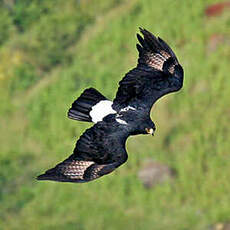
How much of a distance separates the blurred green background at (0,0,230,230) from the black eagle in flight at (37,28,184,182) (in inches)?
408

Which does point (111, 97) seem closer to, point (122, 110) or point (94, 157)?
point (122, 110)

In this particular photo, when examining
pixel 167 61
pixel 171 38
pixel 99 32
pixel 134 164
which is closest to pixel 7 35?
pixel 99 32

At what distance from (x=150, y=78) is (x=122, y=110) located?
0.69m

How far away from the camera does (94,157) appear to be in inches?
827

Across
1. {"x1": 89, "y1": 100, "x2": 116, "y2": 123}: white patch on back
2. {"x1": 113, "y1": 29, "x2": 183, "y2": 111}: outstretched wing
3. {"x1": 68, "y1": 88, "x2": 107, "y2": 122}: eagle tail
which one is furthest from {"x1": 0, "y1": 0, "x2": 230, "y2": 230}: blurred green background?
{"x1": 89, "y1": 100, "x2": 116, "y2": 123}: white patch on back

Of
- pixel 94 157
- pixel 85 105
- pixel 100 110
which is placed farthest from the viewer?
pixel 85 105

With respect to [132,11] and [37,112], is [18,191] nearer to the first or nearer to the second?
[37,112]

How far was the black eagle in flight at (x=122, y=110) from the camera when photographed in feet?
68.8

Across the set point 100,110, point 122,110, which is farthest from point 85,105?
point 122,110

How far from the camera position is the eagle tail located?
22016 mm

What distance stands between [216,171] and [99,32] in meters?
7.78

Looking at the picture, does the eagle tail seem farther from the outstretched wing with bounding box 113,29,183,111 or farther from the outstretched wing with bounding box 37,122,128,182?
the outstretched wing with bounding box 37,122,128,182

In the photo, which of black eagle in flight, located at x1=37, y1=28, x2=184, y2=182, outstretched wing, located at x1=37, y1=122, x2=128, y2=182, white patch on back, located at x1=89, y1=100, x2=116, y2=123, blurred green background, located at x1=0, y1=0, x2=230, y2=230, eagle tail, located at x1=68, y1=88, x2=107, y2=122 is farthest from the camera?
blurred green background, located at x1=0, y1=0, x2=230, y2=230

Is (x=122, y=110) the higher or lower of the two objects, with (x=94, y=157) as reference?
higher
